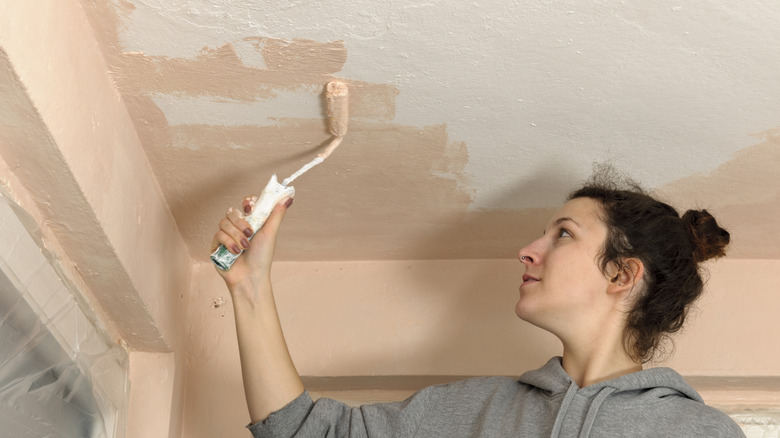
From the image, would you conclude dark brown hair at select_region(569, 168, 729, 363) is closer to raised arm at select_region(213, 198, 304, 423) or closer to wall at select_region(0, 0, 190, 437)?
raised arm at select_region(213, 198, 304, 423)

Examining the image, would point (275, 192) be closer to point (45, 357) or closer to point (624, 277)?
point (45, 357)

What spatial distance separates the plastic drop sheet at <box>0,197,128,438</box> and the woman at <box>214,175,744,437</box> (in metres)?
0.31

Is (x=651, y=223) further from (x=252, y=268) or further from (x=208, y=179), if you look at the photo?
(x=208, y=179)

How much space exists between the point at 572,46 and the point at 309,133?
0.52 m

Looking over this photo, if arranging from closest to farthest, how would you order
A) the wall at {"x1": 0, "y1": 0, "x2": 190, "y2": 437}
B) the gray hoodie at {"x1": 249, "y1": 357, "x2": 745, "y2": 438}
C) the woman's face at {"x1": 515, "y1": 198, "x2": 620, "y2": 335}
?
the wall at {"x1": 0, "y1": 0, "x2": 190, "y2": 437} < the gray hoodie at {"x1": 249, "y1": 357, "x2": 745, "y2": 438} < the woman's face at {"x1": 515, "y1": 198, "x2": 620, "y2": 335}

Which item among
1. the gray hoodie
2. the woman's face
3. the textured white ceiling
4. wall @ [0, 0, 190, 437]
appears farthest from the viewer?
the woman's face

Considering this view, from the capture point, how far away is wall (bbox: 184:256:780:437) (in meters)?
1.92

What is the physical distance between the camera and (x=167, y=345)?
5.84 ft

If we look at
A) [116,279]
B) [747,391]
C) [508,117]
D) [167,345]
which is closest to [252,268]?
[116,279]

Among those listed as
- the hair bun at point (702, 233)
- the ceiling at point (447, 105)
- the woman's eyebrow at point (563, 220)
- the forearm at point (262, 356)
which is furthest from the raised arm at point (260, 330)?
the hair bun at point (702, 233)

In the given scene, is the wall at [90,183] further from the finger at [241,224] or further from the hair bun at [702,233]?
the hair bun at [702,233]

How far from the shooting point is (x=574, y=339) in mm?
1557

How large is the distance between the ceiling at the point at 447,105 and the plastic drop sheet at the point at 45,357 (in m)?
0.33

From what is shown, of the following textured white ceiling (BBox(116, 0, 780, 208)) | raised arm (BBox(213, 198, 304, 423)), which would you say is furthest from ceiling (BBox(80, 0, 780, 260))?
raised arm (BBox(213, 198, 304, 423))
